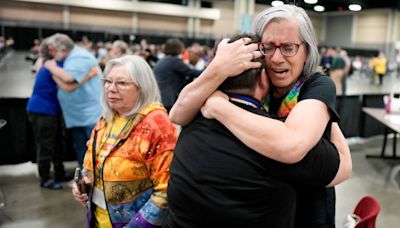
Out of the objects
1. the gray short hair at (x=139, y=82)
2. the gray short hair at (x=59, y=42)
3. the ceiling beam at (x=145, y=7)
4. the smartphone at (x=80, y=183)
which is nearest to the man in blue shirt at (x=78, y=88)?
the gray short hair at (x=59, y=42)

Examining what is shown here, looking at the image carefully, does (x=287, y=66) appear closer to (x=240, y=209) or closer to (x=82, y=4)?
(x=240, y=209)

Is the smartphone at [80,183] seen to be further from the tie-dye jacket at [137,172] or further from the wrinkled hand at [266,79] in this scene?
the wrinkled hand at [266,79]

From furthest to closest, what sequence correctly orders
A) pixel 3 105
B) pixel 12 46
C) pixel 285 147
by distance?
pixel 12 46
pixel 3 105
pixel 285 147

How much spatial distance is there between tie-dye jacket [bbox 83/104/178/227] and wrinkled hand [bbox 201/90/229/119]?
0.56 m

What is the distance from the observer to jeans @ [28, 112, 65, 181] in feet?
12.9

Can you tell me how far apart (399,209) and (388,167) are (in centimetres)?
160

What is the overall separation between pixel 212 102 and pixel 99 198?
2.79 ft

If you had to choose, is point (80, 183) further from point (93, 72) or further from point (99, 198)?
point (93, 72)

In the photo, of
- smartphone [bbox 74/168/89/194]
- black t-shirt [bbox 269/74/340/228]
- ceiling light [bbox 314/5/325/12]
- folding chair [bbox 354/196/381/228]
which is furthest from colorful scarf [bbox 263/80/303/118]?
smartphone [bbox 74/168/89/194]

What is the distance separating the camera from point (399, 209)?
396cm

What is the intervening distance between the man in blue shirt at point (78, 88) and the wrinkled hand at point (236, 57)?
2.96 metres

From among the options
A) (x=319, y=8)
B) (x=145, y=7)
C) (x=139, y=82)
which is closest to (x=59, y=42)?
(x=139, y=82)

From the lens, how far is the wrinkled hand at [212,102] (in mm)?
1020

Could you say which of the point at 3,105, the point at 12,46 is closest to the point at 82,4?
the point at 12,46
